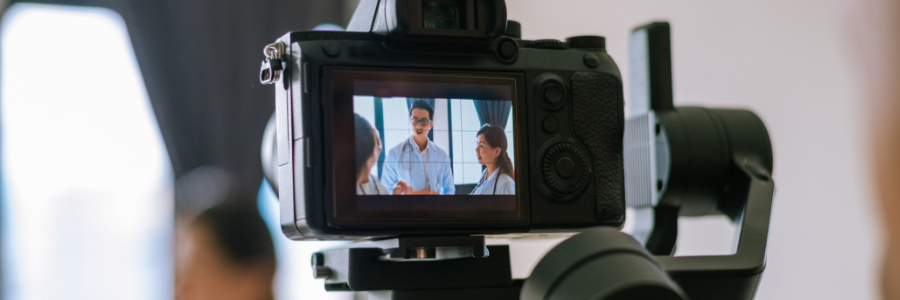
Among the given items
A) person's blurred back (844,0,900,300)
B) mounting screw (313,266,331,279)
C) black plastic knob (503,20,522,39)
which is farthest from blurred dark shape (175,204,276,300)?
person's blurred back (844,0,900,300)

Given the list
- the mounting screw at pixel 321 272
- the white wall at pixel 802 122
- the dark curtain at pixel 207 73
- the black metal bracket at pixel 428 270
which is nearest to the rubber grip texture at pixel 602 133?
the black metal bracket at pixel 428 270

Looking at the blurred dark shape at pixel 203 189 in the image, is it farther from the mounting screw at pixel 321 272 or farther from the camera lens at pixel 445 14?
the camera lens at pixel 445 14

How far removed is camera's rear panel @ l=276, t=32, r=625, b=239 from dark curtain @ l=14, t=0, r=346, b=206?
2.54 ft

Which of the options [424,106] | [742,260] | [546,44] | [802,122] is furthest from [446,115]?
[802,122]

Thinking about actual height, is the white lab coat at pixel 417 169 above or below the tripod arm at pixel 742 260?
above

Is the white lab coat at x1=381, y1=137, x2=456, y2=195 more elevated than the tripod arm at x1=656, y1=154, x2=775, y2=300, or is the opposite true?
the white lab coat at x1=381, y1=137, x2=456, y2=195

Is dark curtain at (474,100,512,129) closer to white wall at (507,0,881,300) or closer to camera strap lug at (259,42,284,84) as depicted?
camera strap lug at (259,42,284,84)

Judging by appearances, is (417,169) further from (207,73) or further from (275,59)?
(207,73)

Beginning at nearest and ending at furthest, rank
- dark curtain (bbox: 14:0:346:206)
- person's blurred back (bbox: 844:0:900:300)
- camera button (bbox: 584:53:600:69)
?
camera button (bbox: 584:53:600:69), person's blurred back (bbox: 844:0:900:300), dark curtain (bbox: 14:0:346:206)

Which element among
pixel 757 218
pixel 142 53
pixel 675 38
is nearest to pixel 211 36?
pixel 142 53

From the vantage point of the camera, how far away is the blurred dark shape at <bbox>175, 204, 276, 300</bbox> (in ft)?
4.00

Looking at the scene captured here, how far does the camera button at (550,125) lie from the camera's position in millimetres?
542

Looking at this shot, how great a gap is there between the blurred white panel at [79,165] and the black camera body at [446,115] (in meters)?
0.75

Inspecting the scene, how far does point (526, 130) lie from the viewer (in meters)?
0.53
